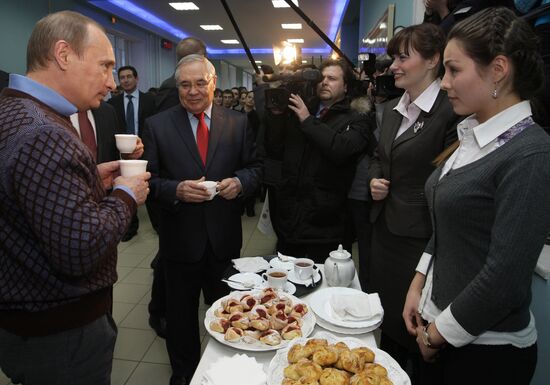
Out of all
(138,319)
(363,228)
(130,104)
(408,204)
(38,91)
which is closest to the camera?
(38,91)

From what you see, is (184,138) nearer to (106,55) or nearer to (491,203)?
(106,55)

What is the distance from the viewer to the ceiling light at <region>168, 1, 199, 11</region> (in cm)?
862

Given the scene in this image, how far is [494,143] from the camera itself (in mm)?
1028

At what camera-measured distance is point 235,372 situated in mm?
953

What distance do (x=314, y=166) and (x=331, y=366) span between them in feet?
4.30

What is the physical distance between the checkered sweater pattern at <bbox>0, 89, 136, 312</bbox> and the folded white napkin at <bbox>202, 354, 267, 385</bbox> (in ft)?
1.32

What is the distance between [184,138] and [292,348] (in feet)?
3.79

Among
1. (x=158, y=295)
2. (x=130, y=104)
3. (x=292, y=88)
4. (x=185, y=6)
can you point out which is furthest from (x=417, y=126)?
(x=185, y=6)

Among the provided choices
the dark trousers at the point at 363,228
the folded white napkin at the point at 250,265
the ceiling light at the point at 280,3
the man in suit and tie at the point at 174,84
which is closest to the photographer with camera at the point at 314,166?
the dark trousers at the point at 363,228

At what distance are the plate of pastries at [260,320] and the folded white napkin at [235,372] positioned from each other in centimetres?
6

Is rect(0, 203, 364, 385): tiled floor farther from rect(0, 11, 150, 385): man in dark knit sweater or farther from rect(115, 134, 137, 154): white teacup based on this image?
rect(115, 134, 137, 154): white teacup

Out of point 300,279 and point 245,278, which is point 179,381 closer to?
point 245,278

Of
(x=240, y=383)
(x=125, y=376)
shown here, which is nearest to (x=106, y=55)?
(x=240, y=383)

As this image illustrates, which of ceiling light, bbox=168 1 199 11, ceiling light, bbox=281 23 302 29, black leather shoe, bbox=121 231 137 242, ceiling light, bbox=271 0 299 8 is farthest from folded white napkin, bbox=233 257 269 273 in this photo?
ceiling light, bbox=281 23 302 29
